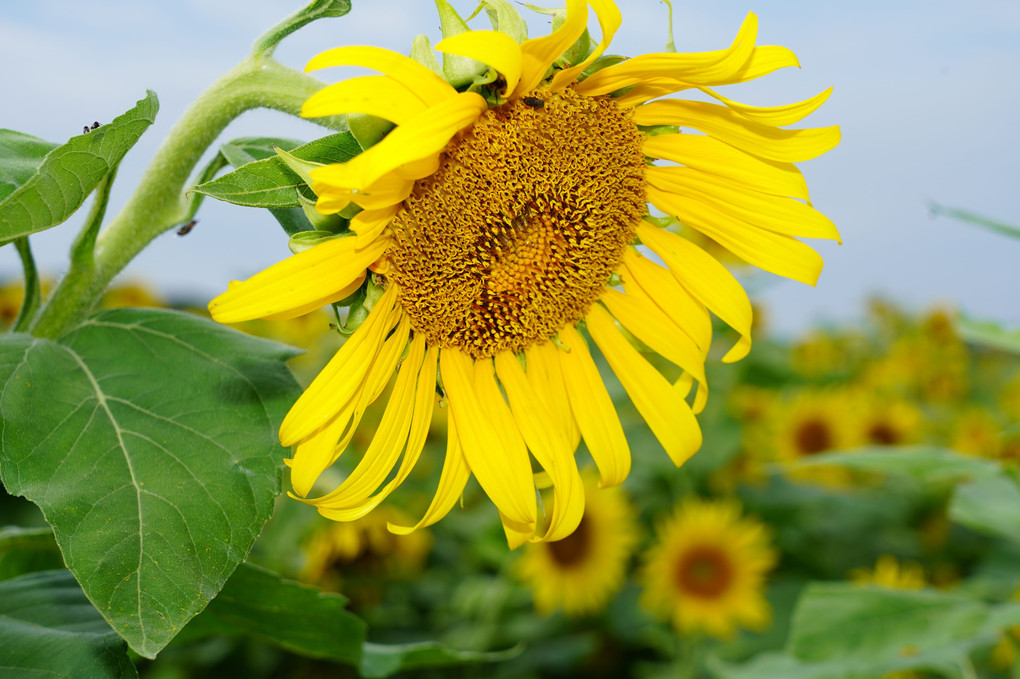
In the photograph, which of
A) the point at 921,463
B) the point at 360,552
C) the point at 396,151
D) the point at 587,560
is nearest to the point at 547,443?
the point at 396,151

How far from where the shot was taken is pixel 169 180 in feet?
3.49

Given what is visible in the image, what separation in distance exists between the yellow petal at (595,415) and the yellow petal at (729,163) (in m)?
0.26

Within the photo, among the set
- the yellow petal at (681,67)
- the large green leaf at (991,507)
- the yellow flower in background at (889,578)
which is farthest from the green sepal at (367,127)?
the yellow flower in background at (889,578)

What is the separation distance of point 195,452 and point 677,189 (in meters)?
0.64

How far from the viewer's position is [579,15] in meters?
0.81

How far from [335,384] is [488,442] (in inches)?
7.8

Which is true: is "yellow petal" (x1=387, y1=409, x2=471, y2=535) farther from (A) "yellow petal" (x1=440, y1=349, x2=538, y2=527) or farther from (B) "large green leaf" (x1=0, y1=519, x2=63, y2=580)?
(B) "large green leaf" (x1=0, y1=519, x2=63, y2=580)

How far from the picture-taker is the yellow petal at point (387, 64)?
2.56ft

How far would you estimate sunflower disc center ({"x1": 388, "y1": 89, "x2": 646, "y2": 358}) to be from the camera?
0.92 m

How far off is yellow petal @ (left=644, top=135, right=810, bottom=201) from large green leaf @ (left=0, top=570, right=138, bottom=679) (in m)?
0.86

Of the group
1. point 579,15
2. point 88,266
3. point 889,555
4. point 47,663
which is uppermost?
point 579,15

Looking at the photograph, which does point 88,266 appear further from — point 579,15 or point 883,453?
point 883,453

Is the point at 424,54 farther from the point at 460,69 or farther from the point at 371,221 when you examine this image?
the point at 371,221

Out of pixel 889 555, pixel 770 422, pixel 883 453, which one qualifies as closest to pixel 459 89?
pixel 883 453
